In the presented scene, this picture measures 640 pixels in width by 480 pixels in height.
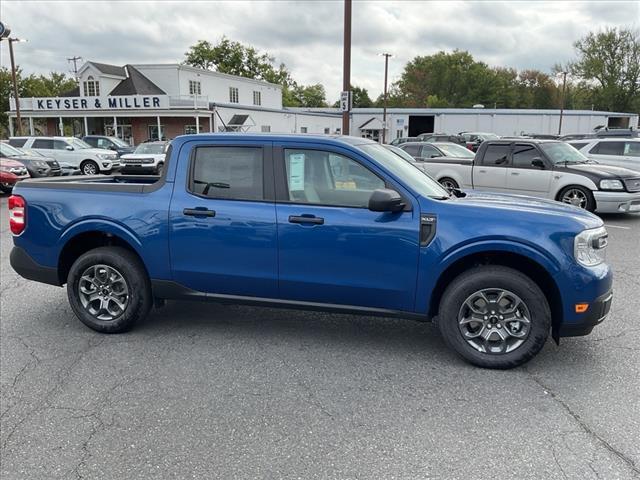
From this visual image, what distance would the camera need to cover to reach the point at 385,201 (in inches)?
149

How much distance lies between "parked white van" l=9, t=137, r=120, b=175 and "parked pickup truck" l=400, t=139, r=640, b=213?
622 inches

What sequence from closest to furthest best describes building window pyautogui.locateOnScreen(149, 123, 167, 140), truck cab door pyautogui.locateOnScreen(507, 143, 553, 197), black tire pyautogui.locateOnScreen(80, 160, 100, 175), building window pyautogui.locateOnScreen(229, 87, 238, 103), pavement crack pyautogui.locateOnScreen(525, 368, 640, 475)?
pavement crack pyautogui.locateOnScreen(525, 368, 640, 475) → truck cab door pyautogui.locateOnScreen(507, 143, 553, 197) → black tire pyautogui.locateOnScreen(80, 160, 100, 175) → building window pyautogui.locateOnScreen(149, 123, 167, 140) → building window pyautogui.locateOnScreen(229, 87, 238, 103)

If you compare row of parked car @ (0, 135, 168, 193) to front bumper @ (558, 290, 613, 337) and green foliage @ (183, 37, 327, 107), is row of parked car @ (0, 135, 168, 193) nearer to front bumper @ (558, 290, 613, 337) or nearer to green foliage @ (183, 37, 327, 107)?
front bumper @ (558, 290, 613, 337)

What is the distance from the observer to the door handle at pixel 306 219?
4059 millimetres

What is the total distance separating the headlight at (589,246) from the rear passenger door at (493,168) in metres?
7.76

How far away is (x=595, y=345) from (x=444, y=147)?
12388mm

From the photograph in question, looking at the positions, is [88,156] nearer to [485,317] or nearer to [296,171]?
[296,171]

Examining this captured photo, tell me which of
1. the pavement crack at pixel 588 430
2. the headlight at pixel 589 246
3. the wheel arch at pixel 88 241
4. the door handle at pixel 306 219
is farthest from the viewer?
the wheel arch at pixel 88 241

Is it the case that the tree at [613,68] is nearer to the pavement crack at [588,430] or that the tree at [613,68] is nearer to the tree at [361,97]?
the tree at [361,97]

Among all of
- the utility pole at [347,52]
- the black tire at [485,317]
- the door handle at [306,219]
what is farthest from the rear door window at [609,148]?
the door handle at [306,219]

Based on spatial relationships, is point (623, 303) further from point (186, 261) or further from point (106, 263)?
point (106, 263)

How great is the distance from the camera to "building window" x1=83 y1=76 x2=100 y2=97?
41.3 metres

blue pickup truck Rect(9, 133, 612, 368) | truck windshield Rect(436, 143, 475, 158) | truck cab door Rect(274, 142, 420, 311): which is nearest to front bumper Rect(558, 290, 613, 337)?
blue pickup truck Rect(9, 133, 612, 368)

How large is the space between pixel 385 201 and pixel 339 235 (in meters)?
0.47
